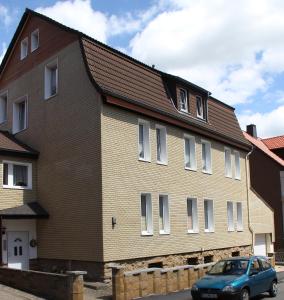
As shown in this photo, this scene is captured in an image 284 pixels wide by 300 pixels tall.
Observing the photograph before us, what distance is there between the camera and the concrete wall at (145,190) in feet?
61.9

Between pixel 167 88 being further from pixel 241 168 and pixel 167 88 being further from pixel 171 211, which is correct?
pixel 241 168

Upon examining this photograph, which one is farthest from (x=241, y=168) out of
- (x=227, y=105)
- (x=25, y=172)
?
(x=25, y=172)

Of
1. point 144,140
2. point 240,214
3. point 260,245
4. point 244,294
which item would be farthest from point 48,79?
point 260,245

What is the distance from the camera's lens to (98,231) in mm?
18312

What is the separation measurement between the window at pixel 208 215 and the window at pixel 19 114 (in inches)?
392

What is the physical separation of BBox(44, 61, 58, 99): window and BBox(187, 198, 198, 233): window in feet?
27.0

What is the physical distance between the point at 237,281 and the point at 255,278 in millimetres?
1113

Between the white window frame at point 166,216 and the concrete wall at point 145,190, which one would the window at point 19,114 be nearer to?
the concrete wall at point 145,190

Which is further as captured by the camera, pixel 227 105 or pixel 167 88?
pixel 227 105

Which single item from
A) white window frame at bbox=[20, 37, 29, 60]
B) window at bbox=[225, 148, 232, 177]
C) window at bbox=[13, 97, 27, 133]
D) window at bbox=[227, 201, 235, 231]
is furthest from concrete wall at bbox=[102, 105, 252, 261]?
white window frame at bbox=[20, 37, 29, 60]

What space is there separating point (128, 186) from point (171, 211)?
322 cm

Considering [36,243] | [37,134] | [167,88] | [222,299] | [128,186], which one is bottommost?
[222,299]

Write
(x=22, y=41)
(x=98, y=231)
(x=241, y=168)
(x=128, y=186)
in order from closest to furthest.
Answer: (x=98, y=231) < (x=128, y=186) < (x=22, y=41) < (x=241, y=168)

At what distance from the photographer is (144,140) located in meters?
21.4
